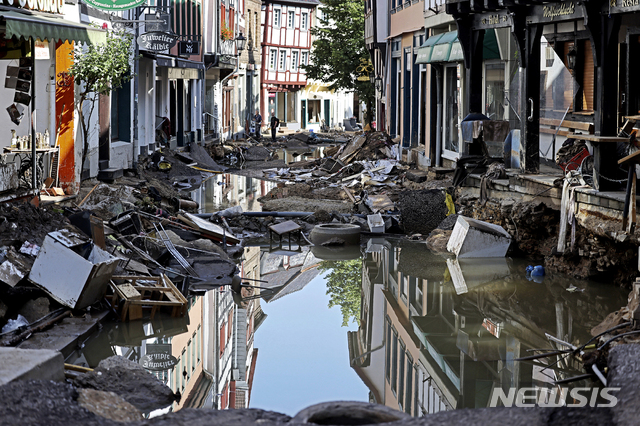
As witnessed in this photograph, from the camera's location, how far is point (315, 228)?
47.1 feet

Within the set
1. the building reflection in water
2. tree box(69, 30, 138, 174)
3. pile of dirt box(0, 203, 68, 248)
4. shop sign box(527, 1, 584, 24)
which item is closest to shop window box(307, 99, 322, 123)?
tree box(69, 30, 138, 174)

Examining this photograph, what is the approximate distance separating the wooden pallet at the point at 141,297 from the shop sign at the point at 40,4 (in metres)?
4.91

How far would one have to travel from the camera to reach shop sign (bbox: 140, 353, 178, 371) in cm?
763

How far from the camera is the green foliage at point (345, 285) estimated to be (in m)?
9.99

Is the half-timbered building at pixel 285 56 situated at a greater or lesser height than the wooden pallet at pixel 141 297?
greater

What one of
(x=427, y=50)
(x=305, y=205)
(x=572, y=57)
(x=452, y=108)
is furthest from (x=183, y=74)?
(x=572, y=57)

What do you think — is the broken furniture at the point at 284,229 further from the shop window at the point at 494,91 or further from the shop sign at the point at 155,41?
the shop sign at the point at 155,41

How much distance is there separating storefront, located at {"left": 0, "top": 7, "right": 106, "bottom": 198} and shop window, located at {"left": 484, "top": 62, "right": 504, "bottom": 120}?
8754 millimetres

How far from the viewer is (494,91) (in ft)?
60.4

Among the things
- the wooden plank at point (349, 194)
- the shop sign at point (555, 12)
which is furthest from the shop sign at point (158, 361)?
the wooden plank at point (349, 194)

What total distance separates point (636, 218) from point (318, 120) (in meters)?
54.2

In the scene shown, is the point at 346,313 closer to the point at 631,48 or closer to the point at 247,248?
the point at 247,248

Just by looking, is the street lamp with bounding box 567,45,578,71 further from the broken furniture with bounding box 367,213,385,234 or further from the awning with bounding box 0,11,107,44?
the awning with bounding box 0,11,107,44

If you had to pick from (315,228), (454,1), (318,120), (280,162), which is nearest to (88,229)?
(315,228)
